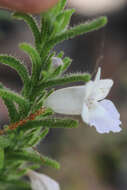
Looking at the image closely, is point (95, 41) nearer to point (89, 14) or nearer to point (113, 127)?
point (89, 14)

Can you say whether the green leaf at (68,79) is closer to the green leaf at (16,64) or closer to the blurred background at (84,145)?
the green leaf at (16,64)

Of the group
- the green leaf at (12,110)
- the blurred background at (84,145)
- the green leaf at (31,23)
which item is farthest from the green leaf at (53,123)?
the blurred background at (84,145)

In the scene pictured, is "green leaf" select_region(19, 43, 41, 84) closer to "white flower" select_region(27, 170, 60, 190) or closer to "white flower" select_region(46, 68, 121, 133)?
"white flower" select_region(46, 68, 121, 133)

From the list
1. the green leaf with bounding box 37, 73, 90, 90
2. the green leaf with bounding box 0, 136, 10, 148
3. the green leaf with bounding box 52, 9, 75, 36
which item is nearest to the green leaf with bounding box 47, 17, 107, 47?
the green leaf with bounding box 52, 9, 75, 36

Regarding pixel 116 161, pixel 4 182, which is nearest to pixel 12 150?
pixel 4 182

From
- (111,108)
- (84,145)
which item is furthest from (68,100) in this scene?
(84,145)

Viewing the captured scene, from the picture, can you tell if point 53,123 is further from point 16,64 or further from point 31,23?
point 31,23
